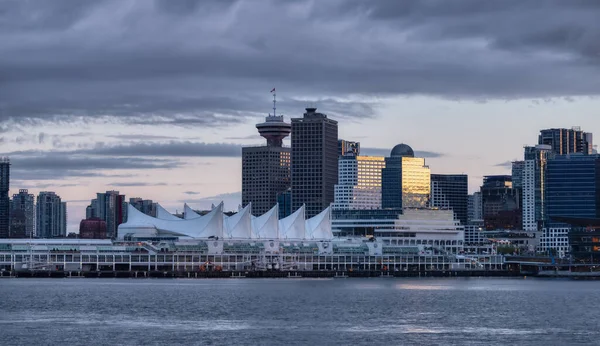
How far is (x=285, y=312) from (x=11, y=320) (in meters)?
22.6

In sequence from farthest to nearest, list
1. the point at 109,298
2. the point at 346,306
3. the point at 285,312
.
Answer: the point at 109,298
the point at 346,306
the point at 285,312

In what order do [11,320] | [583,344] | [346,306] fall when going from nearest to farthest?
[583,344] < [11,320] < [346,306]

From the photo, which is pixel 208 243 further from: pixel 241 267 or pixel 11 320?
pixel 11 320

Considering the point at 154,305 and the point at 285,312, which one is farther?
the point at 154,305

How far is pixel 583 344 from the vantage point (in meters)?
76.7

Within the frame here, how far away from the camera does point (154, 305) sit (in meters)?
110

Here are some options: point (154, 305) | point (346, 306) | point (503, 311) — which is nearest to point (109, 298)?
point (154, 305)

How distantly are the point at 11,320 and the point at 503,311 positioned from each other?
137 ft

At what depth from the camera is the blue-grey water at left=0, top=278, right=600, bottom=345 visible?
79688 mm

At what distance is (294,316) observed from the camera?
97000mm

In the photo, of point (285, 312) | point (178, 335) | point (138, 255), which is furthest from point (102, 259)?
point (178, 335)

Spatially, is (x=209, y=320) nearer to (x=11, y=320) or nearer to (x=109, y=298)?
(x=11, y=320)

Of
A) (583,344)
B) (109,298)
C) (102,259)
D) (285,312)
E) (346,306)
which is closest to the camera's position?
(583,344)

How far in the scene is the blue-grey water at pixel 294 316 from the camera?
261ft
